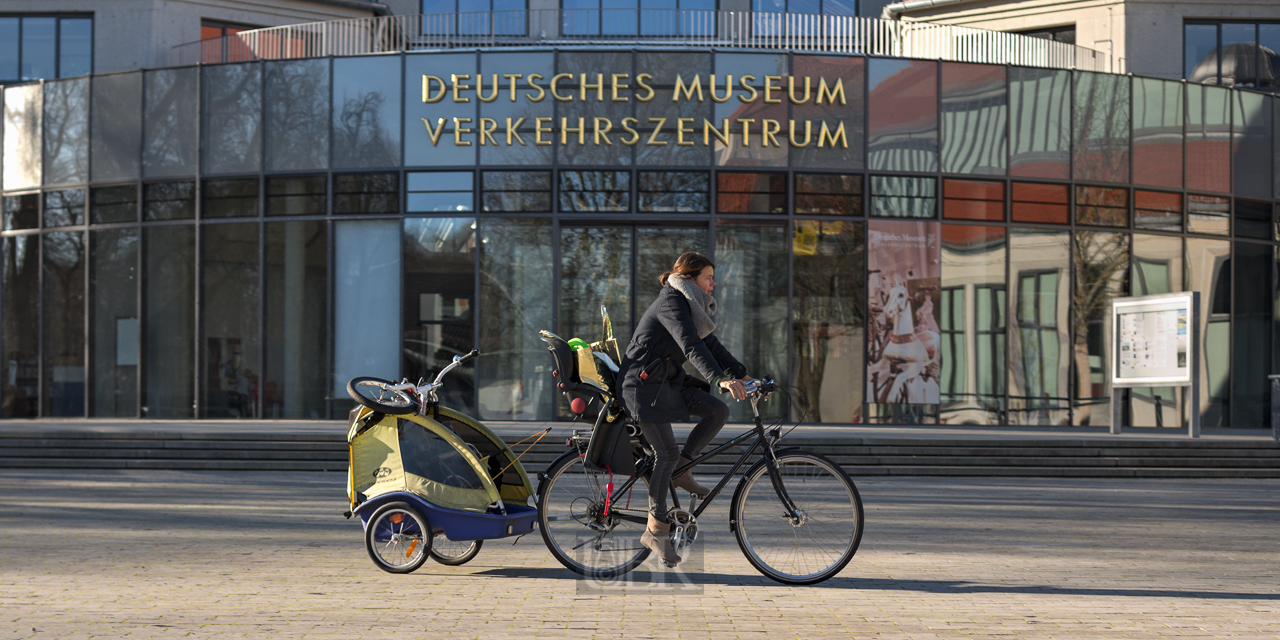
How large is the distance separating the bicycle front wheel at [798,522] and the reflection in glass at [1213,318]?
1678cm

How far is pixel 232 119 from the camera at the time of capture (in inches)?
754

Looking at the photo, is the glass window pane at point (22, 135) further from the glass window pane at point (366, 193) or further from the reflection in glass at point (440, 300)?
the reflection in glass at point (440, 300)

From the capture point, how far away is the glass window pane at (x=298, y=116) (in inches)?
742

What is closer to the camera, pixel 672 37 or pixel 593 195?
pixel 593 195

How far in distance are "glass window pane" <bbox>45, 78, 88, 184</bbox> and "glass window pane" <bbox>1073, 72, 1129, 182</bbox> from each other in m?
17.6

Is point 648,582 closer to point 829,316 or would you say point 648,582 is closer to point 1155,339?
point 1155,339

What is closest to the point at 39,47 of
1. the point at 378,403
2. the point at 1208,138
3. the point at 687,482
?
the point at 378,403

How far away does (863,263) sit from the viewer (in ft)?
61.0

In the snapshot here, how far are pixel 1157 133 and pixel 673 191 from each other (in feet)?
29.0

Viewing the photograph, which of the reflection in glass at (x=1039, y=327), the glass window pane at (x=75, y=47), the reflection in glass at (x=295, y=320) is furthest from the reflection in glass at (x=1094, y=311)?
the glass window pane at (x=75, y=47)

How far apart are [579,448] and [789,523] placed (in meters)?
1.20

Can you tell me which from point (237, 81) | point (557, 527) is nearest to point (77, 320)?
point (237, 81)

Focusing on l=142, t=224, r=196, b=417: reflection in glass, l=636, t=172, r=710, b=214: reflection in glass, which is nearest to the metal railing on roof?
l=636, t=172, r=710, b=214: reflection in glass

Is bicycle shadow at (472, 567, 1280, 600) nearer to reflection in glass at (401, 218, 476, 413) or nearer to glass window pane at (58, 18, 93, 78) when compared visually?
reflection in glass at (401, 218, 476, 413)
